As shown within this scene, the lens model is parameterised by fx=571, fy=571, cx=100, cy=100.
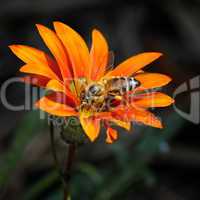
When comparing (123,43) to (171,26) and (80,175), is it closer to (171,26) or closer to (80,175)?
(171,26)

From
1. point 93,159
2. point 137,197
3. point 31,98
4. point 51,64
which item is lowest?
point 137,197

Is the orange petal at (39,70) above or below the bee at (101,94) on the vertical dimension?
above

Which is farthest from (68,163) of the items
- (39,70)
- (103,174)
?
(103,174)

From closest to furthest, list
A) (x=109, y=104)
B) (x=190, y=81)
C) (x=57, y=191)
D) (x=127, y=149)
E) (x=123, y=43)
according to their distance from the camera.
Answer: (x=109, y=104) < (x=57, y=191) < (x=127, y=149) < (x=190, y=81) < (x=123, y=43)

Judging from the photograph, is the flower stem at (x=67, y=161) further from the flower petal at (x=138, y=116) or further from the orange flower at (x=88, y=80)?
the flower petal at (x=138, y=116)

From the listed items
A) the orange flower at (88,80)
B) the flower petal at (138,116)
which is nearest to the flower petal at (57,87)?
the orange flower at (88,80)

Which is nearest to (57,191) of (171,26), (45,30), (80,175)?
(80,175)

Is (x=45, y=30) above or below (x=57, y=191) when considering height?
above
